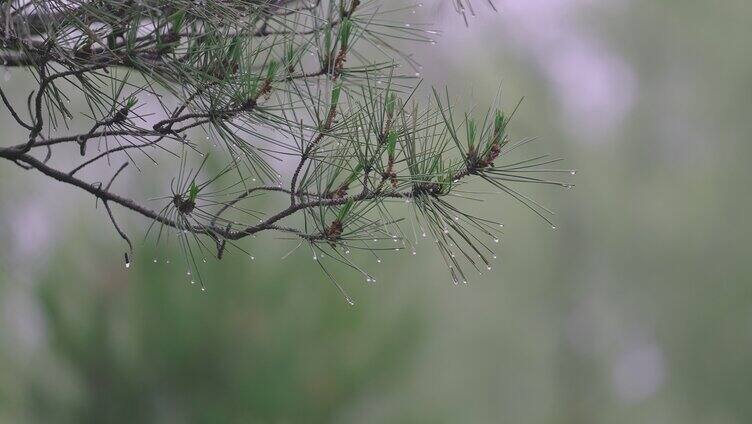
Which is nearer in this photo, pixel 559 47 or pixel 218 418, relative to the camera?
pixel 218 418

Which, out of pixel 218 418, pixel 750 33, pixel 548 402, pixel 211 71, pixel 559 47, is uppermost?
pixel 559 47

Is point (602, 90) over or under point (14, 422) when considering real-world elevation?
over

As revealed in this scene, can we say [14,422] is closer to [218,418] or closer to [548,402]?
[218,418]

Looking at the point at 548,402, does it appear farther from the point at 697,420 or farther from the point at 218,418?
the point at 218,418

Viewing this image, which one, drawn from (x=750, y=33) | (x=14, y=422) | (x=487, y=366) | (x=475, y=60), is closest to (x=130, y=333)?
(x=14, y=422)

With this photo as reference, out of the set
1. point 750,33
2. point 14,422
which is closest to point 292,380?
point 14,422

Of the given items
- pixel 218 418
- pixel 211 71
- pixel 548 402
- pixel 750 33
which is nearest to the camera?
pixel 211 71

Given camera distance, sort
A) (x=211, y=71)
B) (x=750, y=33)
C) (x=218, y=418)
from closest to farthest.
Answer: (x=211, y=71), (x=218, y=418), (x=750, y=33)
